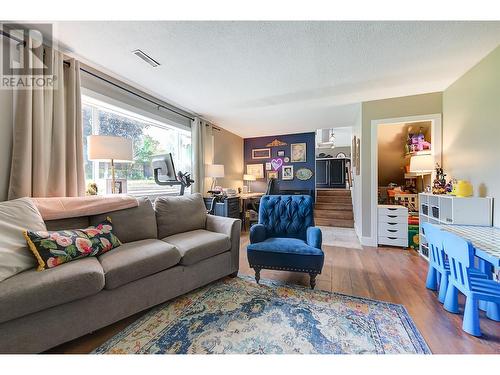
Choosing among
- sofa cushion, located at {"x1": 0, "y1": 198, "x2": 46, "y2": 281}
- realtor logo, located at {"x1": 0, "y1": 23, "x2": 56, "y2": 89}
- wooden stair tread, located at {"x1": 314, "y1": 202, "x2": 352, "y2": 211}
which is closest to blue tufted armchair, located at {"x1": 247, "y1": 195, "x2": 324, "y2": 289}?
sofa cushion, located at {"x1": 0, "y1": 198, "x2": 46, "y2": 281}

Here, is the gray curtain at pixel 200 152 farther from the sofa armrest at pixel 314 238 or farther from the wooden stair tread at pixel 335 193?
the wooden stair tread at pixel 335 193

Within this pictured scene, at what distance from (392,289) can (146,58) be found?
133 inches

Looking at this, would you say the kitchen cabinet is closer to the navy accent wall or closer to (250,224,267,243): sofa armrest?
the navy accent wall

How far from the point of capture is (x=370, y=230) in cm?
335

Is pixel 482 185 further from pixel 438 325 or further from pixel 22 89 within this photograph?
pixel 22 89

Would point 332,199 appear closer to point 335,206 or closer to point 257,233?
point 335,206

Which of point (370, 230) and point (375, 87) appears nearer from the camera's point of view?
point (375, 87)

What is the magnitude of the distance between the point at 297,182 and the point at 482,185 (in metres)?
3.87

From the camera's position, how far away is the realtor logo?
1.72 m

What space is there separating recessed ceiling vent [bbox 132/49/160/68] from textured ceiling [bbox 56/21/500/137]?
2.1 inches

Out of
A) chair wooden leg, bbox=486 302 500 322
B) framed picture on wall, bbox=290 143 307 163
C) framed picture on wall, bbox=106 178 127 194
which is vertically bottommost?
chair wooden leg, bbox=486 302 500 322

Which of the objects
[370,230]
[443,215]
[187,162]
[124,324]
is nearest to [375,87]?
[443,215]

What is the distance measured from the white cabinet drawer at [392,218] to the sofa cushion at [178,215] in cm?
275

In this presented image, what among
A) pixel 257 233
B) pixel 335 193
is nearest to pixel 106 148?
pixel 257 233
